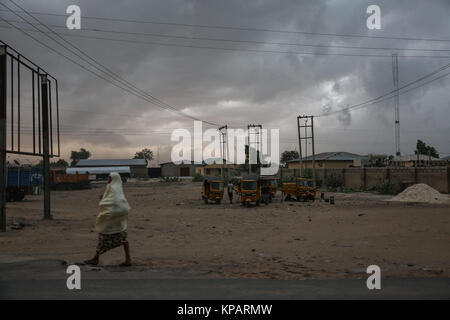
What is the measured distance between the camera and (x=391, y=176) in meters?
38.3

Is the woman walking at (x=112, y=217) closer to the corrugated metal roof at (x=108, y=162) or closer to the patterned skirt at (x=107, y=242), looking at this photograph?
the patterned skirt at (x=107, y=242)

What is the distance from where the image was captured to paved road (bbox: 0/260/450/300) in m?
5.91

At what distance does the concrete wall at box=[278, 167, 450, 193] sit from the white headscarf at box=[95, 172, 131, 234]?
3117 centimetres

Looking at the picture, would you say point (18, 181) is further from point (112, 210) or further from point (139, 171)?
point (139, 171)

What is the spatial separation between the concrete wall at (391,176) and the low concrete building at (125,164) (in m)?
53.8

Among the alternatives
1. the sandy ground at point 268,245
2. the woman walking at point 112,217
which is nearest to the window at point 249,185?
the sandy ground at point 268,245

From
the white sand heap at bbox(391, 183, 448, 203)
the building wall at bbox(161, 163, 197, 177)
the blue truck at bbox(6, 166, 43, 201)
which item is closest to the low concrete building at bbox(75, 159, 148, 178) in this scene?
the building wall at bbox(161, 163, 197, 177)

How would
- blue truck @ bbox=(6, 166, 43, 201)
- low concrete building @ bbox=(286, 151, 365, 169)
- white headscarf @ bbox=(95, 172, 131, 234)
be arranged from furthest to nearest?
low concrete building @ bbox=(286, 151, 365, 169) < blue truck @ bbox=(6, 166, 43, 201) < white headscarf @ bbox=(95, 172, 131, 234)

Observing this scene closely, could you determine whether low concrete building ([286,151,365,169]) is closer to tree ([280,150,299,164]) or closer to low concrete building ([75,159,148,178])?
tree ([280,150,299,164])

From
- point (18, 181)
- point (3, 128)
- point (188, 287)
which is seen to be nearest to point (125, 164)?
point (18, 181)

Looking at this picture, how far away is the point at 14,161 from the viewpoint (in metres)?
35.1

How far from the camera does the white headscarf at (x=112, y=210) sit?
798 centimetres
